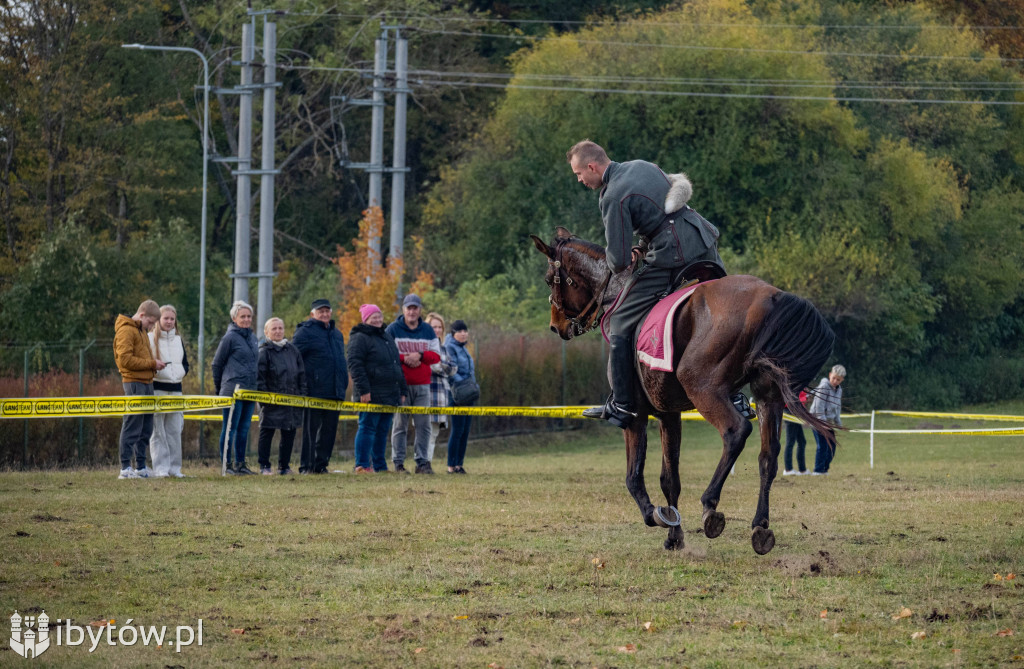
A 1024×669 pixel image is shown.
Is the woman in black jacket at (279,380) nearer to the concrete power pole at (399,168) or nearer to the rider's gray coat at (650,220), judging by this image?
the rider's gray coat at (650,220)

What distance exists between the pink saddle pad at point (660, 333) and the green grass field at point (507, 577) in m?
1.31

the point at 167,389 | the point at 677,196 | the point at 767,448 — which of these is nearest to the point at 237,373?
the point at 167,389

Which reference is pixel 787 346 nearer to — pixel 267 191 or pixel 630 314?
pixel 630 314

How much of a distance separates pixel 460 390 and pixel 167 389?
3906mm

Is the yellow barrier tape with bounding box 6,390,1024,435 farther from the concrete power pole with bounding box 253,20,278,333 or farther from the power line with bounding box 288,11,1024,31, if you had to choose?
the power line with bounding box 288,11,1024,31

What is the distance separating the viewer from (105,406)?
1569 centimetres

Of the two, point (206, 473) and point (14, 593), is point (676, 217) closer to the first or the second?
point (14, 593)

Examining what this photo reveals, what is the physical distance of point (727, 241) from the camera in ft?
146

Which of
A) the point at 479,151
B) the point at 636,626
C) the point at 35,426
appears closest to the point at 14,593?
the point at 636,626

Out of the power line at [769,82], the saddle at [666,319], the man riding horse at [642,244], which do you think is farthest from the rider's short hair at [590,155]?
the power line at [769,82]

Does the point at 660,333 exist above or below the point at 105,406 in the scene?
above

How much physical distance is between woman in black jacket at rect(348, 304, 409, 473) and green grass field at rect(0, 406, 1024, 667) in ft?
9.10

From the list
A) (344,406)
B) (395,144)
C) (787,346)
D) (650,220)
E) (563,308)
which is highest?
(395,144)

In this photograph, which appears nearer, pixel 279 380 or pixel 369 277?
pixel 279 380
